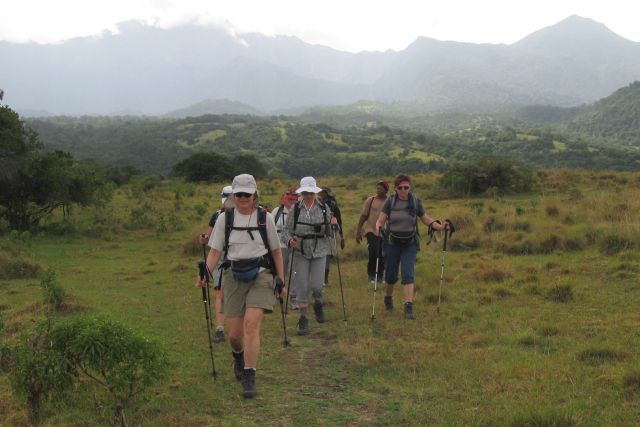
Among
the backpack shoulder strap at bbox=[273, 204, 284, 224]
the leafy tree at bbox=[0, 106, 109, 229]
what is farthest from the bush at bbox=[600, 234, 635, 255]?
the leafy tree at bbox=[0, 106, 109, 229]

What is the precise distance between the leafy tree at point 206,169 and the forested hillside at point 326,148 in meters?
31.6

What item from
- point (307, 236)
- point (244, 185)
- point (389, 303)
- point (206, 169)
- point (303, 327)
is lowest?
point (206, 169)

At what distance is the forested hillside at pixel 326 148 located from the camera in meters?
93.9

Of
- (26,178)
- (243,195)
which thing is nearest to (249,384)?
(243,195)

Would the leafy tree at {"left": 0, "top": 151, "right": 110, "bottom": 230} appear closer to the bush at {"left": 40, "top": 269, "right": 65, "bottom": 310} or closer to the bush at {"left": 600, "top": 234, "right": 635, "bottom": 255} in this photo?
the bush at {"left": 40, "top": 269, "right": 65, "bottom": 310}

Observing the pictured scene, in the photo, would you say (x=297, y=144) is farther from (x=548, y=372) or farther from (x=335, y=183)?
(x=548, y=372)

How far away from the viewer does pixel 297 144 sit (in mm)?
130750

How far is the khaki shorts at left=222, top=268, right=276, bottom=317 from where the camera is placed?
5969mm

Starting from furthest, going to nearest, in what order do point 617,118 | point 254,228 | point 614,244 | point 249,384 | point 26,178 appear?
point 617,118 < point 26,178 < point 614,244 < point 254,228 < point 249,384

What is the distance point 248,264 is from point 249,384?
49.7 inches

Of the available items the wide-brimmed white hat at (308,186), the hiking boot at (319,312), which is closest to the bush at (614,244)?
the hiking boot at (319,312)

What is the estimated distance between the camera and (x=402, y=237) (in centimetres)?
882

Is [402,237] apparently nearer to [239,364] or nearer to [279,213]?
[279,213]

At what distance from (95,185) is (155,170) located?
90.3 m
